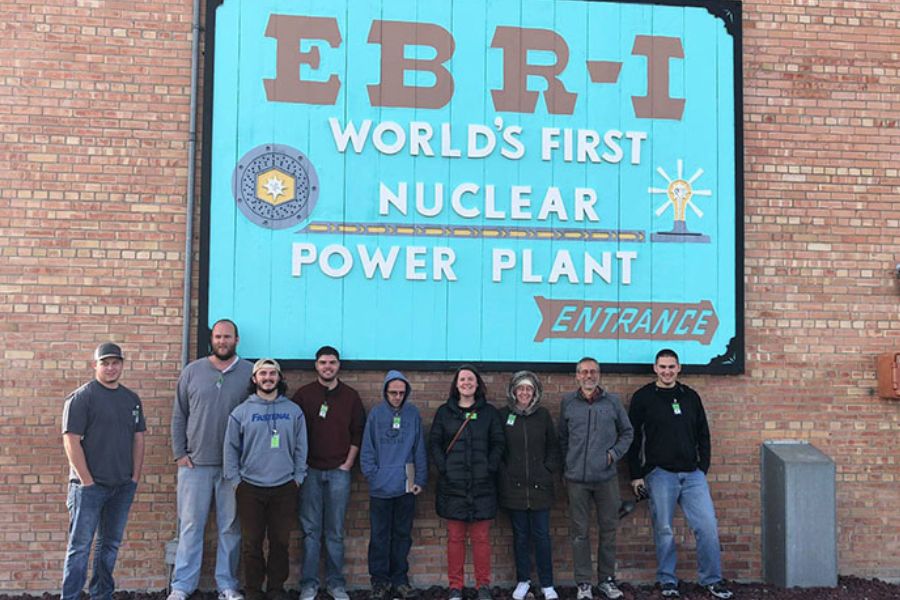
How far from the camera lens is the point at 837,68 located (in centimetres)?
805

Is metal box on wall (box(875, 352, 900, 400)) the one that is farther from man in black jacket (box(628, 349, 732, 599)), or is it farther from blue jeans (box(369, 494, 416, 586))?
blue jeans (box(369, 494, 416, 586))

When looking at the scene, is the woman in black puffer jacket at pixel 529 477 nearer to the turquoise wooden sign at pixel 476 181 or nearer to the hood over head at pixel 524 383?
the hood over head at pixel 524 383

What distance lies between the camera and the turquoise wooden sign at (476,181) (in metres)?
7.32

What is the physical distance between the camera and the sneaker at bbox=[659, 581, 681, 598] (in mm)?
7110

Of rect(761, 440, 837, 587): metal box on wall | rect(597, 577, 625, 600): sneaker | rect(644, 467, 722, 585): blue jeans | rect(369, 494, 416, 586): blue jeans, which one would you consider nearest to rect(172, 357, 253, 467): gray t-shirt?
rect(369, 494, 416, 586): blue jeans

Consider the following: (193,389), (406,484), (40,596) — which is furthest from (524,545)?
(40,596)

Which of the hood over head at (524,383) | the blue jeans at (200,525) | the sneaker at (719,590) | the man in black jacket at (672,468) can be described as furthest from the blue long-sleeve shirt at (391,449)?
the sneaker at (719,590)

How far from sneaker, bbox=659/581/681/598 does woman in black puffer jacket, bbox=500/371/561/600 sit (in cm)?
95

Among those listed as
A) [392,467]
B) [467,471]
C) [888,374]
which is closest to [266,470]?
[392,467]

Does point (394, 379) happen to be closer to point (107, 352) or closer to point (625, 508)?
point (107, 352)

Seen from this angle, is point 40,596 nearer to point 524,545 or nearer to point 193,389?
point 193,389

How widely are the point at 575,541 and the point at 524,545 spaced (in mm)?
433

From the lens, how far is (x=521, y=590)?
6988 millimetres

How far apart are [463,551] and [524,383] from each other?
1456 mm
